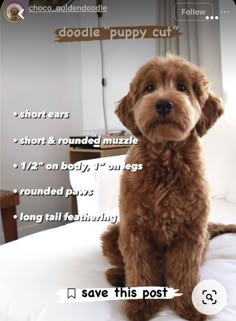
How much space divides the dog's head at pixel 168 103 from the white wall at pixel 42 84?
158 millimetres

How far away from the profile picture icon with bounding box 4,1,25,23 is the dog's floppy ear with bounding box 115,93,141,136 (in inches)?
9.6

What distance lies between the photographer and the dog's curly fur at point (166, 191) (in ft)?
1.81

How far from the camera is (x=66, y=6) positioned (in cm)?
63

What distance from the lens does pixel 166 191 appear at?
1.86 feet

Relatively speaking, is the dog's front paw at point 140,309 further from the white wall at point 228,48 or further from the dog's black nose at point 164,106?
the white wall at point 228,48

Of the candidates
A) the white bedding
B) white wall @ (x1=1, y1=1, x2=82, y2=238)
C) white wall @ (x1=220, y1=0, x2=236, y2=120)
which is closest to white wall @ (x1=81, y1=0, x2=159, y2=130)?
white wall @ (x1=1, y1=1, x2=82, y2=238)

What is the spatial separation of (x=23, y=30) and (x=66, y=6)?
0.09 m

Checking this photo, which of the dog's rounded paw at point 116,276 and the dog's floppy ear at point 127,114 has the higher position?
the dog's floppy ear at point 127,114

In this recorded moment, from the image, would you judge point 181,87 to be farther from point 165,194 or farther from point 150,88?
point 165,194

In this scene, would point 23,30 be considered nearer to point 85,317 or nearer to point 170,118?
point 170,118

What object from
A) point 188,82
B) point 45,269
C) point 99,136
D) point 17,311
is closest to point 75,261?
point 45,269

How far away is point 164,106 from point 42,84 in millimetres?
300

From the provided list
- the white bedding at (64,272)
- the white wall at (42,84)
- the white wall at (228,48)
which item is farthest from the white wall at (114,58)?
the white bedding at (64,272)

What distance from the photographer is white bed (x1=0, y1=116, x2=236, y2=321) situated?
21.2 inches
